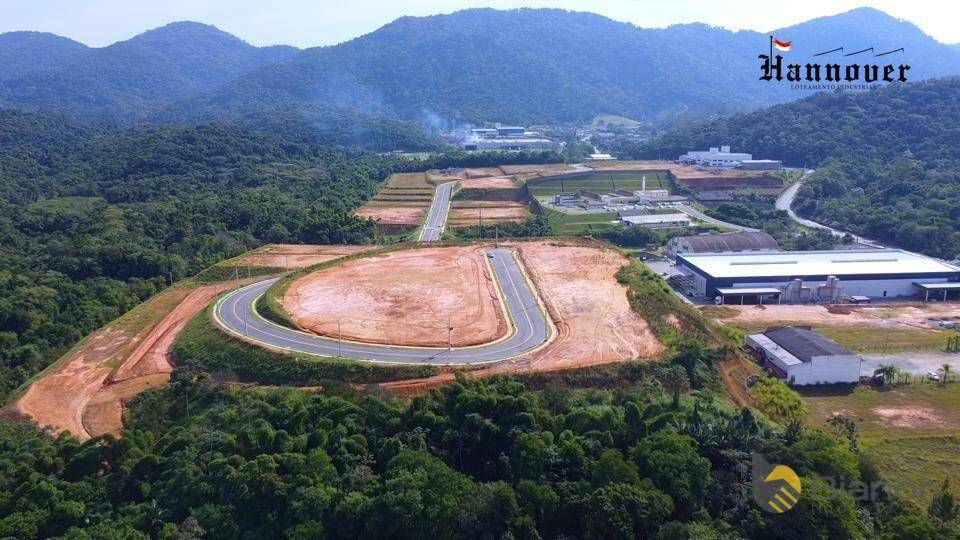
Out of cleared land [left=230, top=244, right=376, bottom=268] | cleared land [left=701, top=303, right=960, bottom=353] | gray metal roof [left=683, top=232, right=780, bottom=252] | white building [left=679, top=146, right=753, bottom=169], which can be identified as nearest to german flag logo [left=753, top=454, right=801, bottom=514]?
cleared land [left=701, top=303, right=960, bottom=353]

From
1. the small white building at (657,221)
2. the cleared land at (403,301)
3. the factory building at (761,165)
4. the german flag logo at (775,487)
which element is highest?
the factory building at (761,165)

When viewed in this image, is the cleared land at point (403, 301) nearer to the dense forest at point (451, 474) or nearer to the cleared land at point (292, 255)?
the cleared land at point (292, 255)

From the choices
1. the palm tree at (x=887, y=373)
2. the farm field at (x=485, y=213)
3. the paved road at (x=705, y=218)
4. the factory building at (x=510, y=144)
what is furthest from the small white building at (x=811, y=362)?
the factory building at (x=510, y=144)

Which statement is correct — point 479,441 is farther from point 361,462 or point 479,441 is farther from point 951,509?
point 951,509

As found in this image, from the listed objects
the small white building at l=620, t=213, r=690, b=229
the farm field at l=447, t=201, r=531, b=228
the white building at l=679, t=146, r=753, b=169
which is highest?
the white building at l=679, t=146, r=753, b=169

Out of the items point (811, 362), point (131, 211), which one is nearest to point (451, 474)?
point (811, 362)

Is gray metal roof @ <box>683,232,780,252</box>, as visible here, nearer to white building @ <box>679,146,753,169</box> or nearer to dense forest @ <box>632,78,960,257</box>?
dense forest @ <box>632,78,960,257</box>
